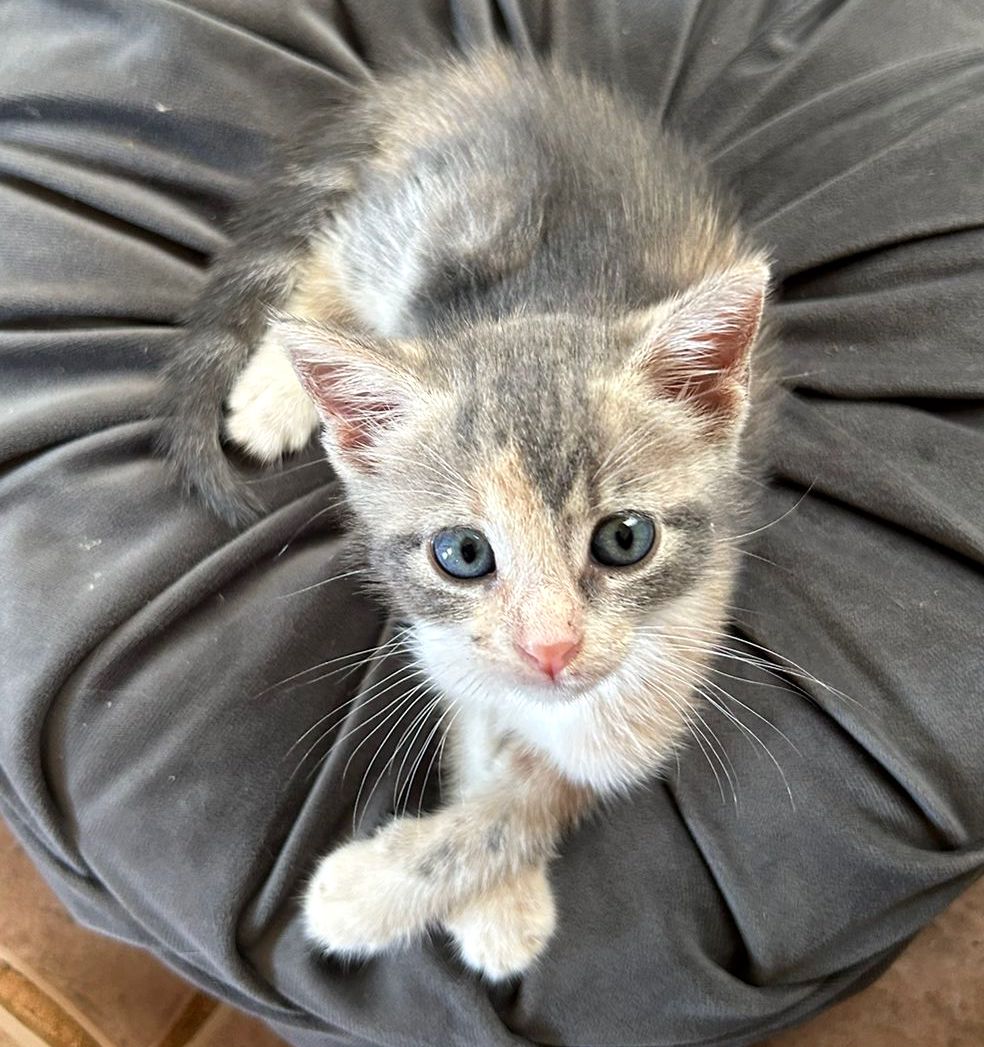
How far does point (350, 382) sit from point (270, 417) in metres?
0.27

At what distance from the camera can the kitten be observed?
0.83 meters

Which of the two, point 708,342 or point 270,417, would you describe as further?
point 270,417

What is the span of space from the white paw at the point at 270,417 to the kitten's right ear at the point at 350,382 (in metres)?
0.21

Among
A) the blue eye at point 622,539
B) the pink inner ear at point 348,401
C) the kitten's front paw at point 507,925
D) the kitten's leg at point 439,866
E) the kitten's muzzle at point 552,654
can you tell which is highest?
the pink inner ear at point 348,401

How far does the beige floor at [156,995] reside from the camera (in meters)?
1.11

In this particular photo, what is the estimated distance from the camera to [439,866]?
978 millimetres

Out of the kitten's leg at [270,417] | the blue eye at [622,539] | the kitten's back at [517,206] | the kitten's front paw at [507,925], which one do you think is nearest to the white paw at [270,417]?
the kitten's leg at [270,417]

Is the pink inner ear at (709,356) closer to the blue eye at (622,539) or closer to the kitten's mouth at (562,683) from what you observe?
the blue eye at (622,539)

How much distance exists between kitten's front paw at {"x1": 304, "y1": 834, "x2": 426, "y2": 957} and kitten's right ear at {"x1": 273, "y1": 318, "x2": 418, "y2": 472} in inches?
17.5

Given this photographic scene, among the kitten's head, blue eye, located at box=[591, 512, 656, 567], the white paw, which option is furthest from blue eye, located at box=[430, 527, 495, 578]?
the white paw

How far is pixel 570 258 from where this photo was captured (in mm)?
1114

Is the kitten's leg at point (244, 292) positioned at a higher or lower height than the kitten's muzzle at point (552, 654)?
higher

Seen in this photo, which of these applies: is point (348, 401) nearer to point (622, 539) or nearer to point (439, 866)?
point (622, 539)

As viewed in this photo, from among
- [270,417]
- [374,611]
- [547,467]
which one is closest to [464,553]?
[547,467]
